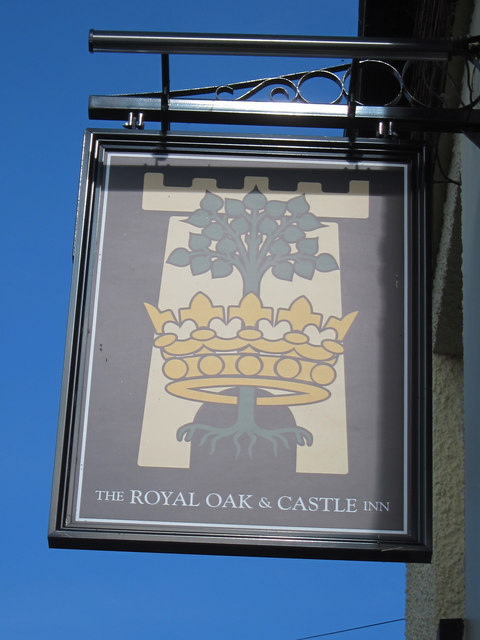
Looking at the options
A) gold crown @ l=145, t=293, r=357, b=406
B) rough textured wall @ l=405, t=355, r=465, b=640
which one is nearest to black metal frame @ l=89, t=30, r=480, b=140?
gold crown @ l=145, t=293, r=357, b=406

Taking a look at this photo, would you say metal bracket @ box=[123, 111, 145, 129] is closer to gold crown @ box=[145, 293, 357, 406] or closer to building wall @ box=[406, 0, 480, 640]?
gold crown @ box=[145, 293, 357, 406]

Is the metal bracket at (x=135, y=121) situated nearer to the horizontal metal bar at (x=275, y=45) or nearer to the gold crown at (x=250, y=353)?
the horizontal metal bar at (x=275, y=45)

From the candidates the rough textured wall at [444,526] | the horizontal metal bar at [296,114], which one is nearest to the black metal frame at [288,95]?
the horizontal metal bar at [296,114]

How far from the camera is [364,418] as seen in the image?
3.76 meters

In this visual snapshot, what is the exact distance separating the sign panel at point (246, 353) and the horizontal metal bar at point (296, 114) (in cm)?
10

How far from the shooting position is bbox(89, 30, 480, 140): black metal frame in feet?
12.8

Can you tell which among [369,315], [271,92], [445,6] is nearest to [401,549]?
[369,315]

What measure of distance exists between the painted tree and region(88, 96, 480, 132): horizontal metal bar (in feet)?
0.94

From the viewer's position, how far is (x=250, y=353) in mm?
3873

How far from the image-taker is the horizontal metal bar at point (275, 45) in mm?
3881

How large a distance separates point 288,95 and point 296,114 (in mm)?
256

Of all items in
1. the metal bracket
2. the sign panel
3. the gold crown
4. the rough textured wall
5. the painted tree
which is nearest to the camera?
the sign panel

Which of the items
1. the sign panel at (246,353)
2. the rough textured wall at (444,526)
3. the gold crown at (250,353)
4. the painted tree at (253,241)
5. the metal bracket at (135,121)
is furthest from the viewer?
the rough textured wall at (444,526)

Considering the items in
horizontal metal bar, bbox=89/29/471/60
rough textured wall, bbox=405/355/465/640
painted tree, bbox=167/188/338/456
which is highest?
horizontal metal bar, bbox=89/29/471/60
